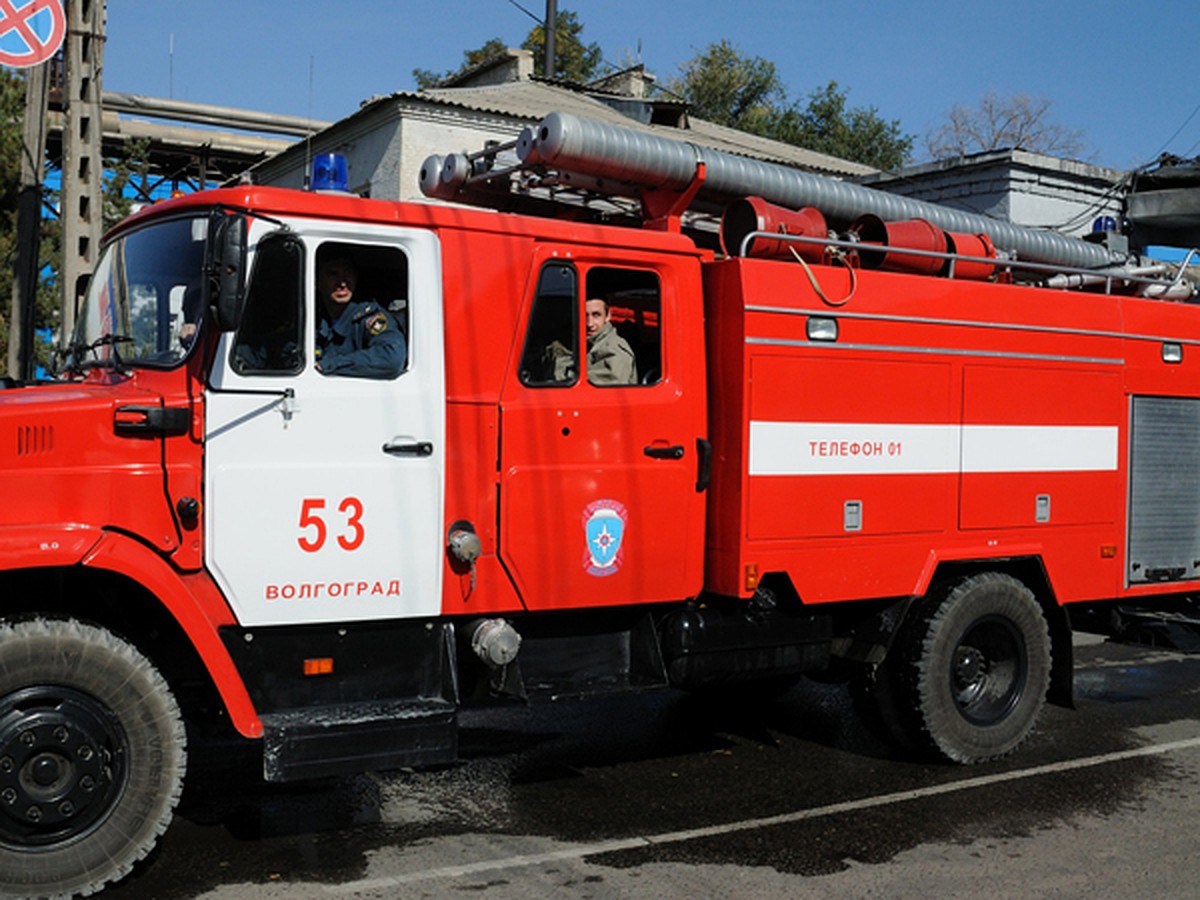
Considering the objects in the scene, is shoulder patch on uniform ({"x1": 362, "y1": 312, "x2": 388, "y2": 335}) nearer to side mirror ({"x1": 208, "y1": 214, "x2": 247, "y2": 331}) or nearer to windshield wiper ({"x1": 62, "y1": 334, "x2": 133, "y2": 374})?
side mirror ({"x1": 208, "y1": 214, "x2": 247, "y2": 331})

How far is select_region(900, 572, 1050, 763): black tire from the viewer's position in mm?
6988

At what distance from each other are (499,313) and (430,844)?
2396 mm

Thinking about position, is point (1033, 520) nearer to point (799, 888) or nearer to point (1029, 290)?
point (1029, 290)

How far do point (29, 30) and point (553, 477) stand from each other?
574 cm

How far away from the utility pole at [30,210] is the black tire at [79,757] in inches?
261

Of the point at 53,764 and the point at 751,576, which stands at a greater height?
the point at 751,576

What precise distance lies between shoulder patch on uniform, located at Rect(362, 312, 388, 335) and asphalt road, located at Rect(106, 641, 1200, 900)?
226 cm

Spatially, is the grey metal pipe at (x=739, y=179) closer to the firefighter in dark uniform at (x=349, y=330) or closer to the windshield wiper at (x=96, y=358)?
the firefighter in dark uniform at (x=349, y=330)

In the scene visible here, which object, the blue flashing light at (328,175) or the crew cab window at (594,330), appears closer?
the blue flashing light at (328,175)

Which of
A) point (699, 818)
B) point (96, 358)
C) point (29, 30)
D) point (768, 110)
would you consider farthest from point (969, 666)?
point (768, 110)

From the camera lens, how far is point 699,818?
20.0 feet

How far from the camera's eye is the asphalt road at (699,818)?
17.1ft

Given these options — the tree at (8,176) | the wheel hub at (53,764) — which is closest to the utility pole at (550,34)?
the tree at (8,176)

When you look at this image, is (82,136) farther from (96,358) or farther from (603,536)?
(603,536)
